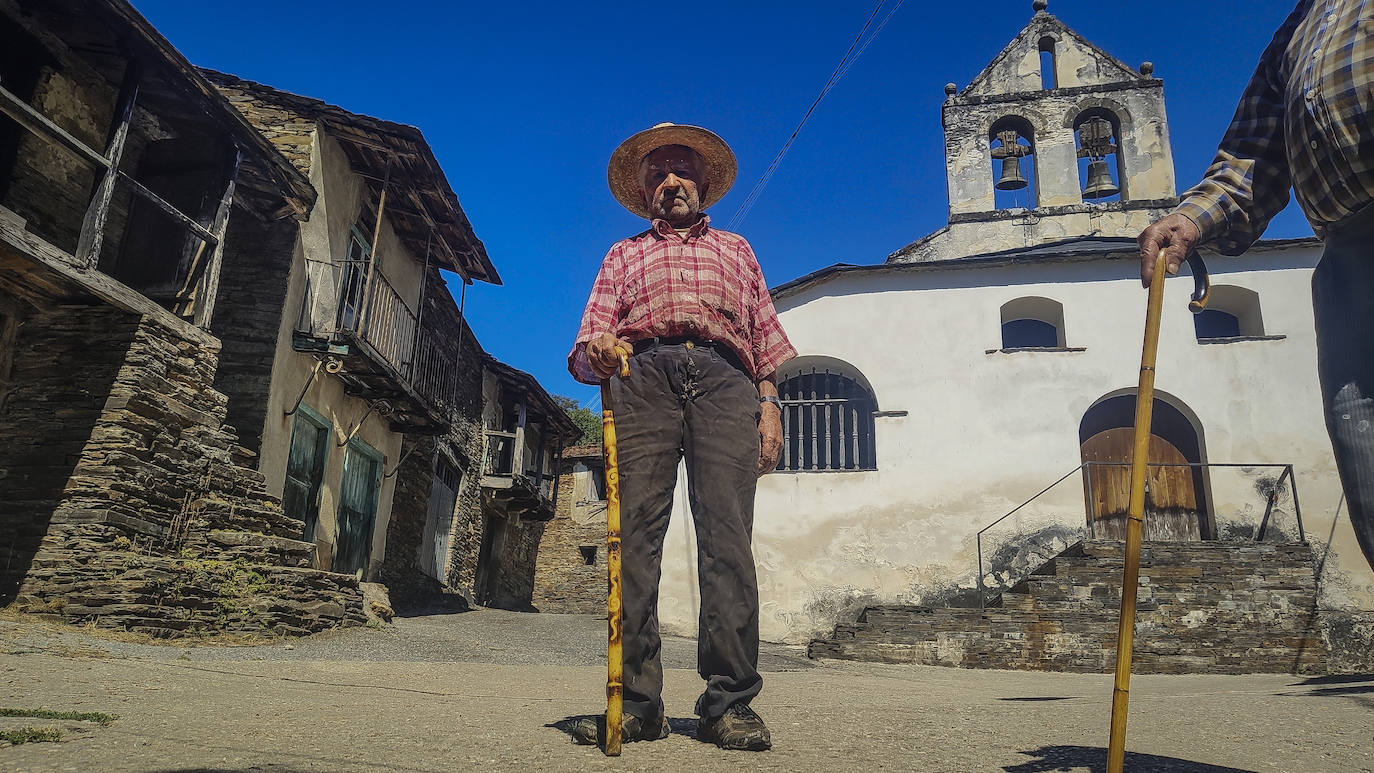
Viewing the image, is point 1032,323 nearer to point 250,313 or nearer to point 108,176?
point 250,313

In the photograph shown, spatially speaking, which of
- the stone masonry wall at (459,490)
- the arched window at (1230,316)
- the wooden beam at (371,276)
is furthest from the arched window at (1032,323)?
the stone masonry wall at (459,490)

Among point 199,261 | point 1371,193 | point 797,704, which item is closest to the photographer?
point 1371,193

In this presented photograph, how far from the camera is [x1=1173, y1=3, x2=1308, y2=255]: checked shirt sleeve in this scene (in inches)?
93.5

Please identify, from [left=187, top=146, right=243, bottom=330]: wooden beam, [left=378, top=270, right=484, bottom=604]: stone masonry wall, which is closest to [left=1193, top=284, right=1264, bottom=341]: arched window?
[left=378, top=270, right=484, bottom=604]: stone masonry wall

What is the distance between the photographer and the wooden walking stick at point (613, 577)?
92.1 inches

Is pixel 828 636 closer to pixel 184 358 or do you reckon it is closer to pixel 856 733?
pixel 184 358

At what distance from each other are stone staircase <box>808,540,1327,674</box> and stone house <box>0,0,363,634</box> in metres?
6.00

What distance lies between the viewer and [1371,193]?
1978 millimetres

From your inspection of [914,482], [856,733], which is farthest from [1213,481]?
[856,733]

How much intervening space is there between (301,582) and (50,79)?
5264mm

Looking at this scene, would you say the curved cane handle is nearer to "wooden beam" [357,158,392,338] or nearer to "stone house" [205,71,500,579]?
"stone house" [205,71,500,579]

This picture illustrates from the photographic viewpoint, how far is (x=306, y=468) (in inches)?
433

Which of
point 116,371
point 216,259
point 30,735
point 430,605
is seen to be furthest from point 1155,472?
point 30,735

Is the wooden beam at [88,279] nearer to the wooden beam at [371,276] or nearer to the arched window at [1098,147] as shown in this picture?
the wooden beam at [371,276]
